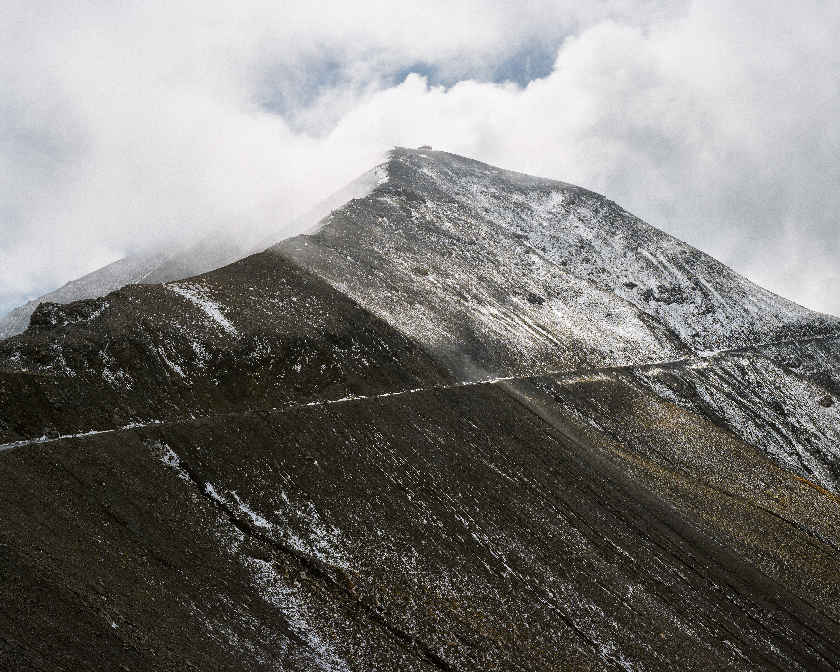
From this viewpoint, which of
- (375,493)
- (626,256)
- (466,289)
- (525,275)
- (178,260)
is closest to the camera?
(375,493)

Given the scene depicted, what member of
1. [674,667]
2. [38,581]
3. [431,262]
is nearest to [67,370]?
[38,581]

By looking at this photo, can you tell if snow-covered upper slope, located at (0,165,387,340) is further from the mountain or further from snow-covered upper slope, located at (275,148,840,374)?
the mountain

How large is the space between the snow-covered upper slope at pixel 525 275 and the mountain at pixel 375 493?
703mm

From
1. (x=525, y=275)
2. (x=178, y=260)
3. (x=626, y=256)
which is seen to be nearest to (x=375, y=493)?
(x=525, y=275)

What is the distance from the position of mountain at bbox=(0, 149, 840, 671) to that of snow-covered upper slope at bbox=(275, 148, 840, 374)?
70cm

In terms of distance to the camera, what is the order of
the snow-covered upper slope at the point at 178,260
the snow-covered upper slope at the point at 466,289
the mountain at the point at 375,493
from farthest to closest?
the snow-covered upper slope at the point at 178,260, the snow-covered upper slope at the point at 466,289, the mountain at the point at 375,493

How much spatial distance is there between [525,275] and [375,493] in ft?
152

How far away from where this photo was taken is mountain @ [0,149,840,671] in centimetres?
1742

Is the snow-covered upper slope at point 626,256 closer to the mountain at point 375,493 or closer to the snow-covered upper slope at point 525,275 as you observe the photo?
the snow-covered upper slope at point 525,275

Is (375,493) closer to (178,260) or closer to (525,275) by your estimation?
(525,275)

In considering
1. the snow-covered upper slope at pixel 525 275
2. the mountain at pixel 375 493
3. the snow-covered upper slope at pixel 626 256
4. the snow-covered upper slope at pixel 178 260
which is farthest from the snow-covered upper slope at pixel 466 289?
the snow-covered upper slope at pixel 178 260

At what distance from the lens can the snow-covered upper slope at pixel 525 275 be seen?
48.7 m

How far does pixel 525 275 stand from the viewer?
67125 millimetres

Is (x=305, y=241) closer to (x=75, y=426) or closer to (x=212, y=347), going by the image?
(x=212, y=347)
